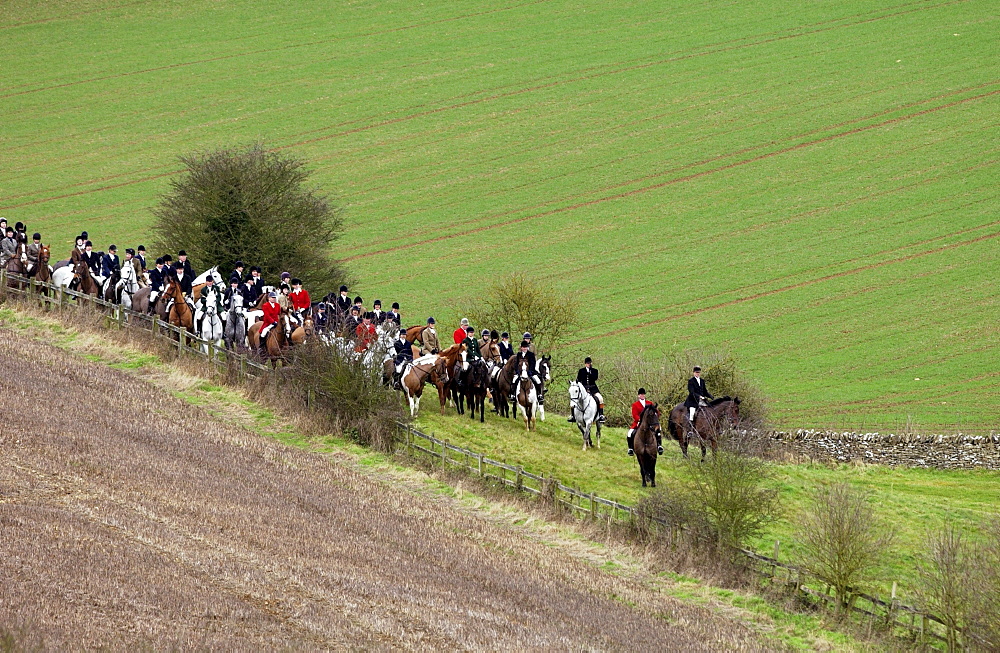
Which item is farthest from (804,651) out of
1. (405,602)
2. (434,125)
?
(434,125)

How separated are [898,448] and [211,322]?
17.2m

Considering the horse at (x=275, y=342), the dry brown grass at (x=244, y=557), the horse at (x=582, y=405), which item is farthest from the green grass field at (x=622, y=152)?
the dry brown grass at (x=244, y=557)

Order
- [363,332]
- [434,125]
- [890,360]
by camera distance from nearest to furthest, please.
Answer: [363,332] < [890,360] < [434,125]

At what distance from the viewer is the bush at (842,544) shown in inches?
802

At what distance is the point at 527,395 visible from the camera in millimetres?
26484

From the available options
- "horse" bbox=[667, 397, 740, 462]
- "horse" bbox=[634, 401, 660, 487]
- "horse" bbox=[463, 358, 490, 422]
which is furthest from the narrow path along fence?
"horse" bbox=[667, 397, 740, 462]

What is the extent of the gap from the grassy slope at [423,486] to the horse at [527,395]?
3509 mm

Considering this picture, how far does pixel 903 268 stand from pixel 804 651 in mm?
30986

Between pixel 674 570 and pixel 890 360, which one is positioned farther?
pixel 890 360

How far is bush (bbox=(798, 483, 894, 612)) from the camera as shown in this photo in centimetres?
2038

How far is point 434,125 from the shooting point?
6228cm

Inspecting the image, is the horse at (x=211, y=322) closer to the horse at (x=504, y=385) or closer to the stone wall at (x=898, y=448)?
the horse at (x=504, y=385)

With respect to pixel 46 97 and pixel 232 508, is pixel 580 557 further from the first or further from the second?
pixel 46 97

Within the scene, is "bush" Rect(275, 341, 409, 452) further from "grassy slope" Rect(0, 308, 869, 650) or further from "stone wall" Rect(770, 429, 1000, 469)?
"stone wall" Rect(770, 429, 1000, 469)
